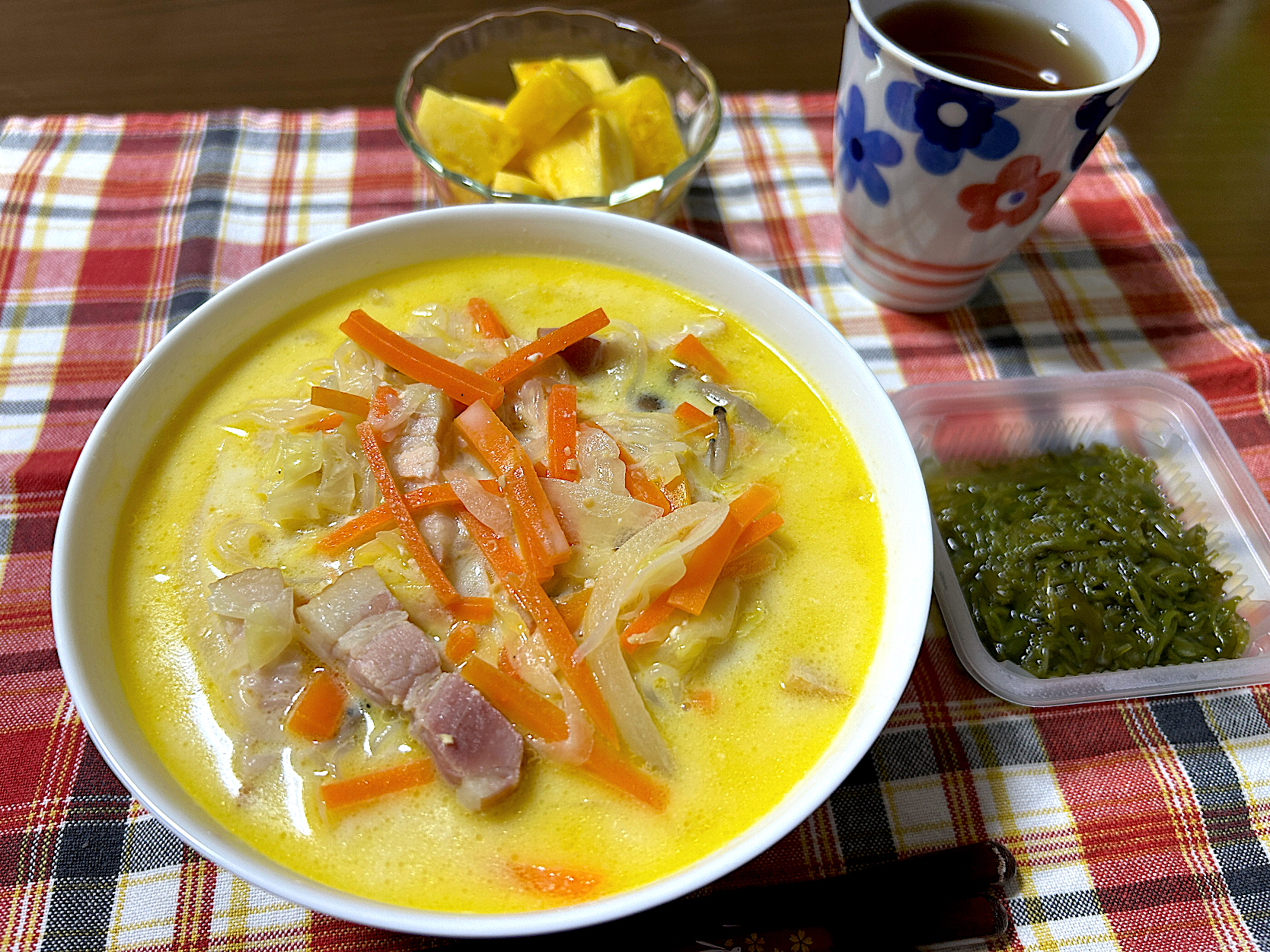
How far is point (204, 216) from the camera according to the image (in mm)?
2545

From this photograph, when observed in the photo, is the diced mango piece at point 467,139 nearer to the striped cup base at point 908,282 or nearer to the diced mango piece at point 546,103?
the diced mango piece at point 546,103

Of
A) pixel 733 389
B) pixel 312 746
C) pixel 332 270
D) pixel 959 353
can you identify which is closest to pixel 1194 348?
pixel 959 353

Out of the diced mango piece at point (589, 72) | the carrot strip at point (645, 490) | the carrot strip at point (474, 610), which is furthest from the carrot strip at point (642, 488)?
the diced mango piece at point (589, 72)

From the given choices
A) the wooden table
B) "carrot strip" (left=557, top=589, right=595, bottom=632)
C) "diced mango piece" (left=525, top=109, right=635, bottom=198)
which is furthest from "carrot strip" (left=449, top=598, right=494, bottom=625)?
the wooden table

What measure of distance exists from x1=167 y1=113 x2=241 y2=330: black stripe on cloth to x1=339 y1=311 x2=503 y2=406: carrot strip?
90 cm

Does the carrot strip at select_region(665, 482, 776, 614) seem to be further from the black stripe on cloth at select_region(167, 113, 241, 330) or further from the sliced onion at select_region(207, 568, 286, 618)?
the black stripe on cloth at select_region(167, 113, 241, 330)

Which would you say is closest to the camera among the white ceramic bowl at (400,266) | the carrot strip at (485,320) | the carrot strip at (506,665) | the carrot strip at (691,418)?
the white ceramic bowl at (400,266)

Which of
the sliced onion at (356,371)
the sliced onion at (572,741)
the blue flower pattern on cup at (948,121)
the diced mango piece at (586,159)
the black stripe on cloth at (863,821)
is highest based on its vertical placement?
the blue flower pattern on cup at (948,121)

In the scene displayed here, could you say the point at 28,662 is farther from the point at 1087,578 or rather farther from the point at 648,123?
the point at 1087,578

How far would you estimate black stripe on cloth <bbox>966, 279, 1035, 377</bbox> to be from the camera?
7.77ft

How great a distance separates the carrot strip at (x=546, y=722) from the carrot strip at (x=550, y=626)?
0.04 meters

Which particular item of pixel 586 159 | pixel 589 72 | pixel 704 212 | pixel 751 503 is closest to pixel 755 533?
pixel 751 503

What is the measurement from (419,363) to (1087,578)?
59.0 inches

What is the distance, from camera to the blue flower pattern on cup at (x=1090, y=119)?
1.84m
